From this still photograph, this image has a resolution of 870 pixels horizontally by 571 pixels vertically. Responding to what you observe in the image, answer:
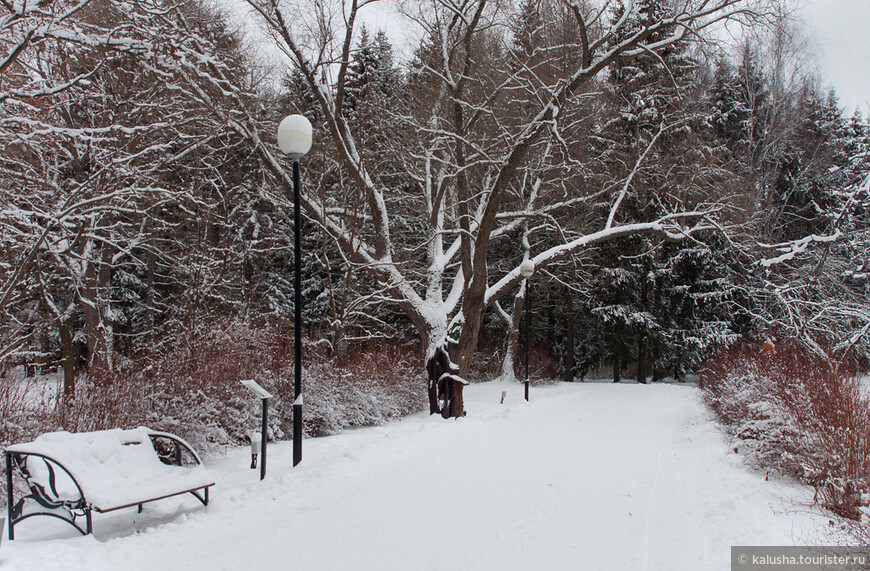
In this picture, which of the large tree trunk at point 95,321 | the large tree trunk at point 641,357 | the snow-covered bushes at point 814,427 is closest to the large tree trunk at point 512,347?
the large tree trunk at point 641,357

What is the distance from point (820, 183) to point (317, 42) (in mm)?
24562

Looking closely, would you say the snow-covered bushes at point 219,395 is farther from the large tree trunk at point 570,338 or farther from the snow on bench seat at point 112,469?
the large tree trunk at point 570,338

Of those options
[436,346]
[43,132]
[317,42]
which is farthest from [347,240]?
[43,132]

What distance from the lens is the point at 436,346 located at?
1243cm

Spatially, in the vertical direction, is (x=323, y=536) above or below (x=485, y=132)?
below

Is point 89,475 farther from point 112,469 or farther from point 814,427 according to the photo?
point 814,427

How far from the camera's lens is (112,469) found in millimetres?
4992

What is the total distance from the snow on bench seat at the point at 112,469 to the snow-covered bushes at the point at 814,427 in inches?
233

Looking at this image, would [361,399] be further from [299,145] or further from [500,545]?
[500,545]

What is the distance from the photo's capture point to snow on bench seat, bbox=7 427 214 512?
4.43 m

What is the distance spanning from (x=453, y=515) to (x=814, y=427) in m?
4.01

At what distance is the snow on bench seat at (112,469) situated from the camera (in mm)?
4426

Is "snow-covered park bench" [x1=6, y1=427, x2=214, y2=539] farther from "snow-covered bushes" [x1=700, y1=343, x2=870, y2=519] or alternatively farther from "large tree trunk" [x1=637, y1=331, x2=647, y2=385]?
"large tree trunk" [x1=637, y1=331, x2=647, y2=385]

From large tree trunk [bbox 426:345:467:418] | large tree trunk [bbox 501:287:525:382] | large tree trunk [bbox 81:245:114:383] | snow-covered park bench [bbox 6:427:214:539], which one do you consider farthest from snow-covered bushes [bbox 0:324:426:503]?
large tree trunk [bbox 501:287:525:382]
